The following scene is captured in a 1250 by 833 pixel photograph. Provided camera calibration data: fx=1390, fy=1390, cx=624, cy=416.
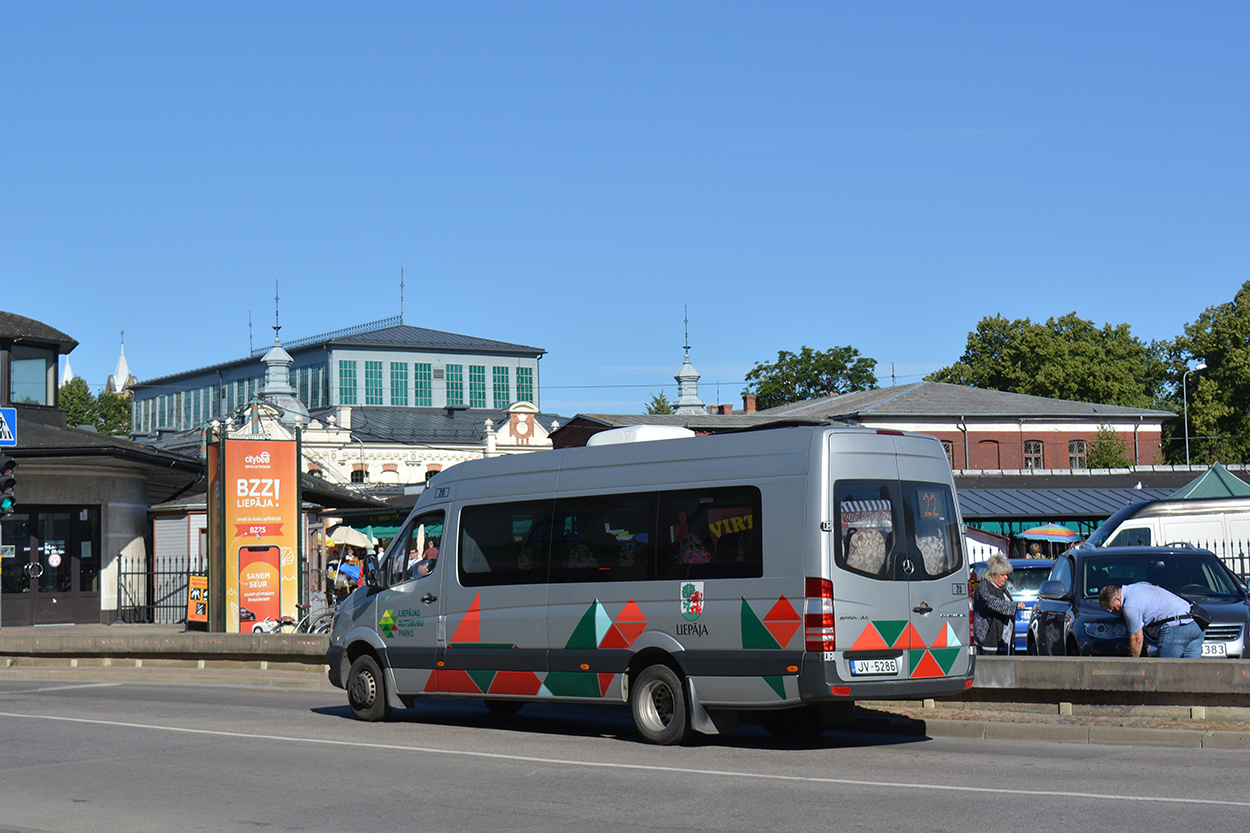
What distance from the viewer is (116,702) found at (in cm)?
1781

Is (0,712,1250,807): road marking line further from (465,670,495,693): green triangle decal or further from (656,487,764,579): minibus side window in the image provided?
(656,487,764,579): minibus side window

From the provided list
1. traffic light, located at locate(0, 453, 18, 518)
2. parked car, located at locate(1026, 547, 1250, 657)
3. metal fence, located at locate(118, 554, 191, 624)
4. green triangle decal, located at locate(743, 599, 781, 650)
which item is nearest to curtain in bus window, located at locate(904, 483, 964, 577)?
green triangle decal, located at locate(743, 599, 781, 650)

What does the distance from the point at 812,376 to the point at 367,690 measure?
8354 cm

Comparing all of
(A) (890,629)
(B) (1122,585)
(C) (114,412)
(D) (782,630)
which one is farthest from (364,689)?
(C) (114,412)

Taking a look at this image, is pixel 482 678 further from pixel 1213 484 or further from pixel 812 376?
pixel 812 376

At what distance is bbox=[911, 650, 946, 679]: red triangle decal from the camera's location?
1202 centimetres

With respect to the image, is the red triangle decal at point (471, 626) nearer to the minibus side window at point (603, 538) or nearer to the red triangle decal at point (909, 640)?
the minibus side window at point (603, 538)

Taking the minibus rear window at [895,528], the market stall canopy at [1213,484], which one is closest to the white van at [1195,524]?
the market stall canopy at [1213,484]

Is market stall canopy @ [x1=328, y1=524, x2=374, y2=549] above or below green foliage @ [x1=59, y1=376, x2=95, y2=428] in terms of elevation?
below

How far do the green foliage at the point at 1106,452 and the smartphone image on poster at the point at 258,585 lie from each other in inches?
2317

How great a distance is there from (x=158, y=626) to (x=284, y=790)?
66.5 ft

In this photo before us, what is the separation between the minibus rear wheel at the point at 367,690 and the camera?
49.2 ft

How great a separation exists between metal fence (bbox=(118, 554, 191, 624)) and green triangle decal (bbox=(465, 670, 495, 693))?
1862cm

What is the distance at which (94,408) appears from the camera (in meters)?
122
